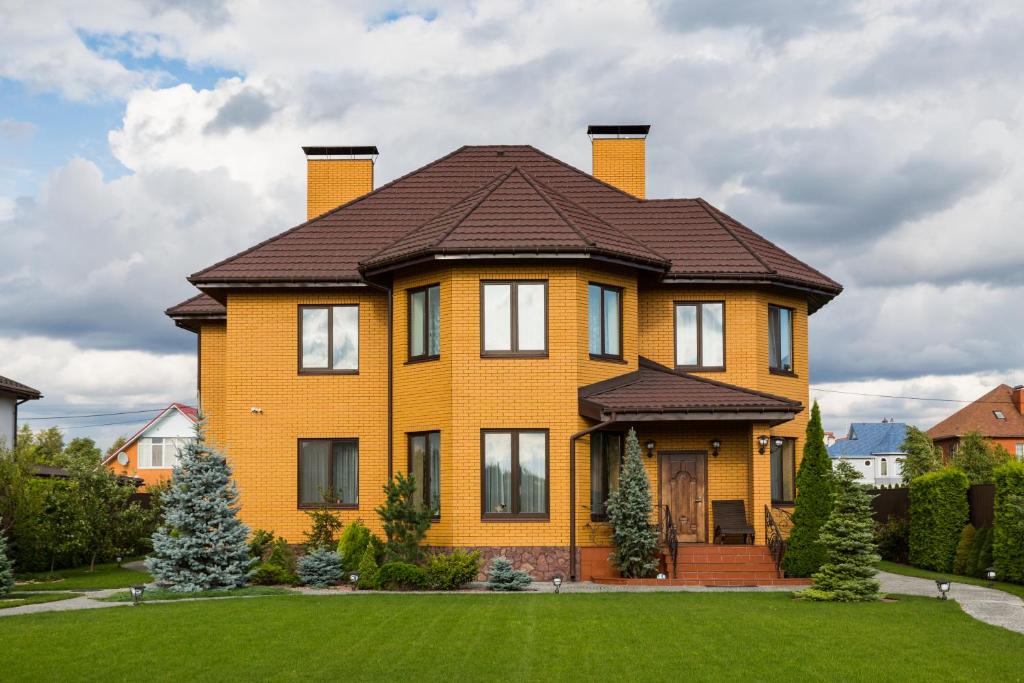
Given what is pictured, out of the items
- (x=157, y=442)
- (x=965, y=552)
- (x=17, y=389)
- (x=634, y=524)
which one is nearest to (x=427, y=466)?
(x=634, y=524)

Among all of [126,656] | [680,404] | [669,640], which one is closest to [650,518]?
[680,404]

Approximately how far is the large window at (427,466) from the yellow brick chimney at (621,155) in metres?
8.90

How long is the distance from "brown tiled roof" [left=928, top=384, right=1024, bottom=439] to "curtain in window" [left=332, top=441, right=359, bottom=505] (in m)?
51.7

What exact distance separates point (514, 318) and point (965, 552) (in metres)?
10.2

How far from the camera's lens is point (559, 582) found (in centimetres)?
1780

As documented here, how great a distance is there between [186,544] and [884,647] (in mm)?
11684

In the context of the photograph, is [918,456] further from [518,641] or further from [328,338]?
[518,641]

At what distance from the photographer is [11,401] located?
1490 inches

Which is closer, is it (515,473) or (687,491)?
(515,473)

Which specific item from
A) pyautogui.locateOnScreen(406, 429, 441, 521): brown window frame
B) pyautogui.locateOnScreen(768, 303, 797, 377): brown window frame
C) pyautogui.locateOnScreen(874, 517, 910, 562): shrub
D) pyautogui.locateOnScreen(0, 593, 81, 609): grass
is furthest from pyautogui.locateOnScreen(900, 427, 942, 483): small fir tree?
pyautogui.locateOnScreen(0, 593, 81, 609): grass

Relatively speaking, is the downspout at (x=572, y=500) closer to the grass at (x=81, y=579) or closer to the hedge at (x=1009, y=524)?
the hedge at (x=1009, y=524)

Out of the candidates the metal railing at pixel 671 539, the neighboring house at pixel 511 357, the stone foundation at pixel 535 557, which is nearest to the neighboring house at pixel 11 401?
the neighboring house at pixel 511 357

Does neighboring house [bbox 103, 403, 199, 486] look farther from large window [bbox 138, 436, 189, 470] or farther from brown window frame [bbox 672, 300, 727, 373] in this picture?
brown window frame [bbox 672, 300, 727, 373]

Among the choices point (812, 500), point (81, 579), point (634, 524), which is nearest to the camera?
point (812, 500)
